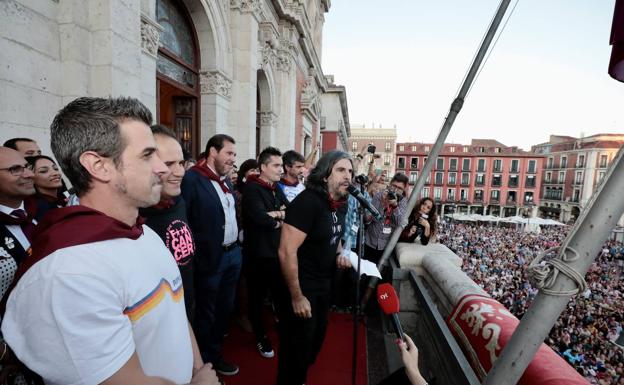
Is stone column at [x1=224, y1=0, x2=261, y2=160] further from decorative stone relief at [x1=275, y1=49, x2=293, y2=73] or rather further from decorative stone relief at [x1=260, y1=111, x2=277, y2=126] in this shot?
decorative stone relief at [x1=275, y1=49, x2=293, y2=73]

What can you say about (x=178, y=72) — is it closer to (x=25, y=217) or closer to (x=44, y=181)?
(x=44, y=181)

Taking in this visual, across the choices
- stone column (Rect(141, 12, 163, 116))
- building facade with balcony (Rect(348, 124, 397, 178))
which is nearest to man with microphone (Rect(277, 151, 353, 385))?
stone column (Rect(141, 12, 163, 116))

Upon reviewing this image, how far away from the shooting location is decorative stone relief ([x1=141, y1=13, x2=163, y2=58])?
4.07 metres

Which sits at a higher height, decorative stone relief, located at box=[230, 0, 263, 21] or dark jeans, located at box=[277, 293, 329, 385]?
decorative stone relief, located at box=[230, 0, 263, 21]

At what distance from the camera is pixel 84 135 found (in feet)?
3.06

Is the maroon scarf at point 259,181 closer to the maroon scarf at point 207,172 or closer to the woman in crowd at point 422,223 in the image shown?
the maroon scarf at point 207,172

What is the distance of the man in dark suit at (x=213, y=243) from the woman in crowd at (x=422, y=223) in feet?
7.68

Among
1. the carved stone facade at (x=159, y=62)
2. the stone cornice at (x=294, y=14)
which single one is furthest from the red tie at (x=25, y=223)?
the stone cornice at (x=294, y=14)

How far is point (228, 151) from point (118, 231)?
211 centimetres

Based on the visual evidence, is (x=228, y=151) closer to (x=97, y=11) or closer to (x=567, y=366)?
(x=97, y=11)

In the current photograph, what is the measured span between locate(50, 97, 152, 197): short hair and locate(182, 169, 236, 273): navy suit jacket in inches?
63.7

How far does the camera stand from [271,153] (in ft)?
10.9

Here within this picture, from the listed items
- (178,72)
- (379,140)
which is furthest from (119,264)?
(379,140)

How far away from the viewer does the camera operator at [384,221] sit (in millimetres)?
4012
